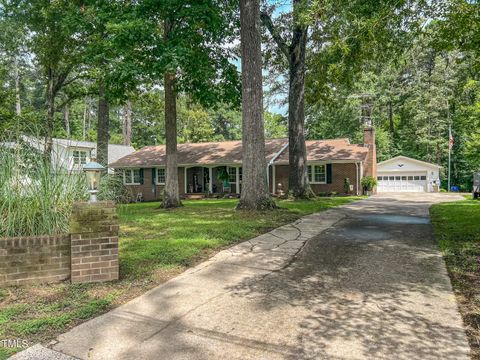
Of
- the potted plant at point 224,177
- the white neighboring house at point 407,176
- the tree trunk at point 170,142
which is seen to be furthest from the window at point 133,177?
the white neighboring house at point 407,176

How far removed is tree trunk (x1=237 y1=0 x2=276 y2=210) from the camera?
11.1 metres

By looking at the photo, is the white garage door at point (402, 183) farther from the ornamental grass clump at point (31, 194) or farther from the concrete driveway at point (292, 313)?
the ornamental grass clump at point (31, 194)

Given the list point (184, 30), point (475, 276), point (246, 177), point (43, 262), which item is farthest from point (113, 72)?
point (475, 276)

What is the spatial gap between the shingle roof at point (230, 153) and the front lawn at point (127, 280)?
14373mm

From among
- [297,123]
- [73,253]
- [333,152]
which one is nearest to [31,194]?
[73,253]

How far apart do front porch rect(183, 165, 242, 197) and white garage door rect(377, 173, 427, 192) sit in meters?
14.2

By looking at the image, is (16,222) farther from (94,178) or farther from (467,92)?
(467,92)

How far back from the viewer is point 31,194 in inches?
185

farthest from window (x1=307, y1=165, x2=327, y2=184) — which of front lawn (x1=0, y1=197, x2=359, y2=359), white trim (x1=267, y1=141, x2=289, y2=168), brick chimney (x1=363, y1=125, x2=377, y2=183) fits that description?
front lawn (x1=0, y1=197, x2=359, y2=359)

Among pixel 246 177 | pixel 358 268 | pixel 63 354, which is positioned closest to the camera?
pixel 63 354

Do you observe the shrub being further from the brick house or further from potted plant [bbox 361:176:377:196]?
the brick house

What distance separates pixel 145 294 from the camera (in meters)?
4.15

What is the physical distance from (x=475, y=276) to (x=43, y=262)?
5.51m

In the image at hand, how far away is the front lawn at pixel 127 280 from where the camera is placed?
132 inches
